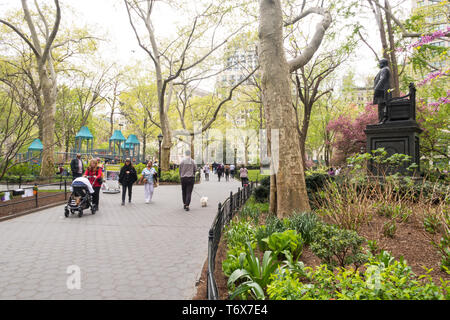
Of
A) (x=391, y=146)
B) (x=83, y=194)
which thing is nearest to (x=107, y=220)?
(x=83, y=194)

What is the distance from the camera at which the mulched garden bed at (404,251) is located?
10.9ft

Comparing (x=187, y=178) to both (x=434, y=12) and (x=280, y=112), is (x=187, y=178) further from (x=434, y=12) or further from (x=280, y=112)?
(x=434, y=12)

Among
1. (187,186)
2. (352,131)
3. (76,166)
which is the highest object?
(352,131)

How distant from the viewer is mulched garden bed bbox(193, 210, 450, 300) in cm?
332

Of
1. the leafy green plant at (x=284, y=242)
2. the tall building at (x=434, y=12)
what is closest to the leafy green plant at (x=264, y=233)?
the leafy green plant at (x=284, y=242)

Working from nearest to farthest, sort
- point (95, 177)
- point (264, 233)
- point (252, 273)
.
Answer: point (252, 273), point (264, 233), point (95, 177)

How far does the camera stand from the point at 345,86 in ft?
86.0

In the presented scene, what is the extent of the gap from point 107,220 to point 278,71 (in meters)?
6.02

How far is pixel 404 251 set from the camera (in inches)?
156

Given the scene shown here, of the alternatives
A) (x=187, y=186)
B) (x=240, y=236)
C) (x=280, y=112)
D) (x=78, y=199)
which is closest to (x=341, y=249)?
(x=240, y=236)

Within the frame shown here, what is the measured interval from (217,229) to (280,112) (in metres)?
3.17

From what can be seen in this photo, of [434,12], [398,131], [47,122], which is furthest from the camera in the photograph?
[47,122]

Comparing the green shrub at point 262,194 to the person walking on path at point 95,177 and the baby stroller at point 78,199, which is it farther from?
the baby stroller at point 78,199

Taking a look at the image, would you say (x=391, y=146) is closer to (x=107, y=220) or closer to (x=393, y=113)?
(x=393, y=113)
